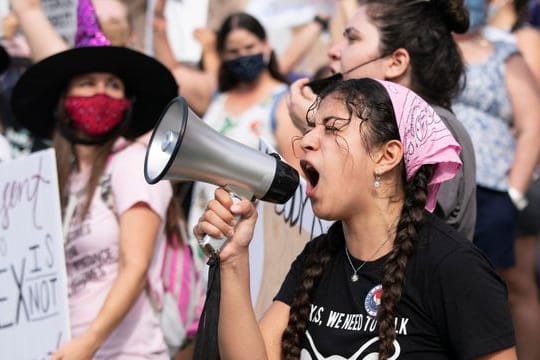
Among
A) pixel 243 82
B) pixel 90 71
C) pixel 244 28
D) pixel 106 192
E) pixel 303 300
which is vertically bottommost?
pixel 243 82

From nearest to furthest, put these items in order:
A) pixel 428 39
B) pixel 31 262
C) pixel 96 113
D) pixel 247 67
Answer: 1. pixel 428 39
2. pixel 31 262
3. pixel 96 113
4. pixel 247 67

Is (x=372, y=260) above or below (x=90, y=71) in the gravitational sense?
below

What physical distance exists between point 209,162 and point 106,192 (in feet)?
6.02

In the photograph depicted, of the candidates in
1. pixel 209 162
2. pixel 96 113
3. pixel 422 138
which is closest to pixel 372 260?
pixel 422 138

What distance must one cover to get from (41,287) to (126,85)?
1.09 meters

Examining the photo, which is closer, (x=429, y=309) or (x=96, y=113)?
(x=429, y=309)

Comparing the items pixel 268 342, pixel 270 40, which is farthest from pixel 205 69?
pixel 268 342

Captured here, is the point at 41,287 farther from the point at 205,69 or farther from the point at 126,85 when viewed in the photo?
the point at 205,69

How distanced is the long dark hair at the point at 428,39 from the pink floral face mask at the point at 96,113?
1.26 m

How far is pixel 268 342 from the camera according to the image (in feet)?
10.4

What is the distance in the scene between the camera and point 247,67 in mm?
6414

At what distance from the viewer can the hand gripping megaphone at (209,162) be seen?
278 centimetres

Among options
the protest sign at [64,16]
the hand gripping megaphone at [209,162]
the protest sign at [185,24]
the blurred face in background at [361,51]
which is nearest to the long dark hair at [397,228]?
the hand gripping megaphone at [209,162]

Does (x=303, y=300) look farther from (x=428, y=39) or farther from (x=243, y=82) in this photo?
(x=243, y=82)
